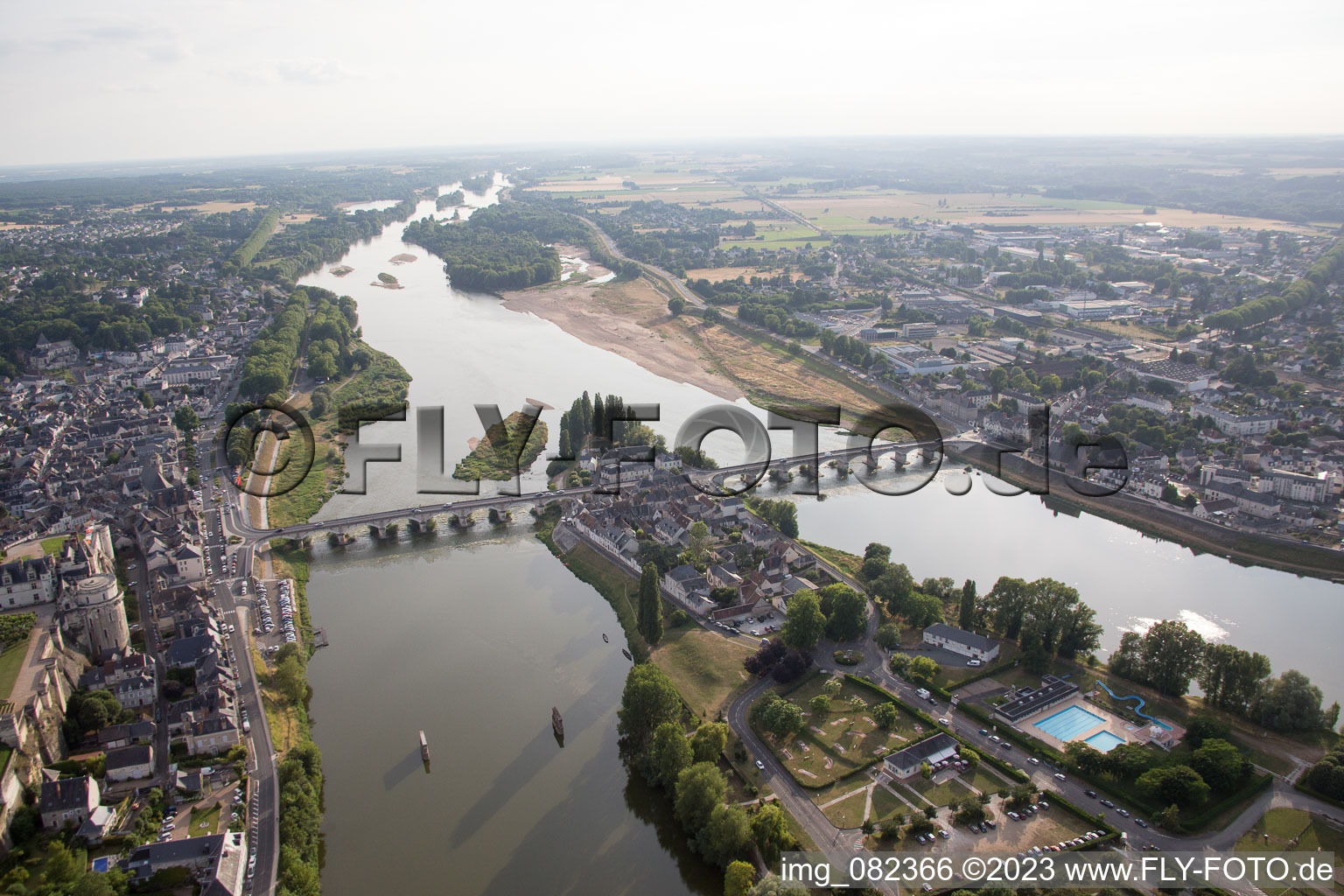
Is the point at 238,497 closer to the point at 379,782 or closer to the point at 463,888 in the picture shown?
the point at 379,782

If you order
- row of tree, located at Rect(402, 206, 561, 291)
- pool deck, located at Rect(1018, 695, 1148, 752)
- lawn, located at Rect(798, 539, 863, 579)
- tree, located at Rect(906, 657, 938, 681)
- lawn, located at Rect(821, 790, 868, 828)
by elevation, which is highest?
row of tree, located at Rect(402, 206, 561, 291)

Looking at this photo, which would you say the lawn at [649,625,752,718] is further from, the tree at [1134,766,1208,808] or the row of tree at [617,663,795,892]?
the tree at [1134,766,1208,808]

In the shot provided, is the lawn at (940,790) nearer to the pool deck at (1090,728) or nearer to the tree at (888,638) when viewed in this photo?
the pool deck at (1090,728)

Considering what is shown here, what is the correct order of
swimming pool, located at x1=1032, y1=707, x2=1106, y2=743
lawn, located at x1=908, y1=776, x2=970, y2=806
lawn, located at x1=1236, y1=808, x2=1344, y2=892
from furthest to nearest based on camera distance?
swimming pool, located at x1=1032, y1=707, x2=1106, y2=743 → lawn, located at x1=908, y1=776, x2=970, y2=806 → lawn, located at x1=1236, y1=808, x2=1344, y2=892

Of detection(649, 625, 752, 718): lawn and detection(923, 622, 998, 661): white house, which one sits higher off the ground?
detection(923, 622, 998, 661): white house

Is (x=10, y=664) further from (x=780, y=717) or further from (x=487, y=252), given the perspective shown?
(x=487, y=252)

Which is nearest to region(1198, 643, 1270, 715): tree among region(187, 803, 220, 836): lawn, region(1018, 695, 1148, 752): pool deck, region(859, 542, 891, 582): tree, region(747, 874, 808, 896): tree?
region(1018, 695, 1148, 752): pool deck
